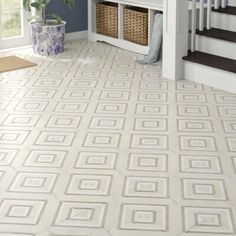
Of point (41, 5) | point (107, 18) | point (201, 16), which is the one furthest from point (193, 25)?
point (41, 5)

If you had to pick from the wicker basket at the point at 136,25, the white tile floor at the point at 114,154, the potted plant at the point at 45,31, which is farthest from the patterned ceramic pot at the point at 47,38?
the wicker basket at the point at 136,25

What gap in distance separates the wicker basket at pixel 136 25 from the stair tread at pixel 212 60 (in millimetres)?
812

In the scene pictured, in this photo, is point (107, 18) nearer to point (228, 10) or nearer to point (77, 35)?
point (77, 35)

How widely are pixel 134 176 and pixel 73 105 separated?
1337 millimetres

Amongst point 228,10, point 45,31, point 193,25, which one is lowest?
point 45,31

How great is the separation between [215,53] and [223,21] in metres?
0.38

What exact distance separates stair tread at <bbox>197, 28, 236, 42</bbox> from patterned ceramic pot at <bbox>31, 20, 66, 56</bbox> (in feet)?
4.76

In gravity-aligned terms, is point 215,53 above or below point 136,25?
below

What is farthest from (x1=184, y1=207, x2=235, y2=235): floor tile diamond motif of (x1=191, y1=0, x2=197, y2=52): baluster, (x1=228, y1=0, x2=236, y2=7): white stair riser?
(x1=228, y1=0, x2=236, y2=7): white stair riser

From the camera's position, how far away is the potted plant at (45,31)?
226 inches

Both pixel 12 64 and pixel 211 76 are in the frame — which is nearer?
pixel 211 76

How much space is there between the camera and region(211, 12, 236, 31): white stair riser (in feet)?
17.1

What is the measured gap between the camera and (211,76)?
189 inches

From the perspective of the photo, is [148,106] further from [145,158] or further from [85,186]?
[85,186]
